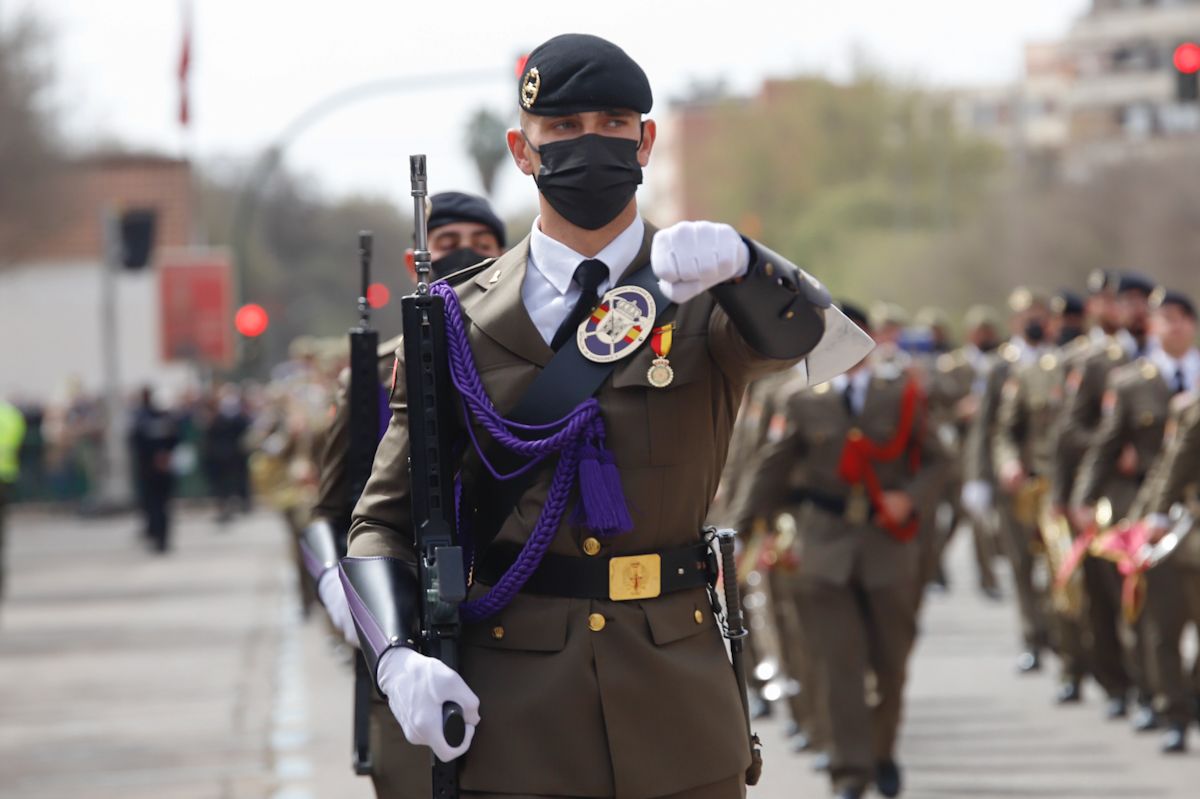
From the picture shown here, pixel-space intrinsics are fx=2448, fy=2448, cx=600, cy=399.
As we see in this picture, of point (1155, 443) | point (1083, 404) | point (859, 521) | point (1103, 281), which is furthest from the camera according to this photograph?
point (1103, 281)

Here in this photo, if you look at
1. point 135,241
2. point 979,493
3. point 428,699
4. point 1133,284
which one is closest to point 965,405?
point 979,493

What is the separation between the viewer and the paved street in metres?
11.0

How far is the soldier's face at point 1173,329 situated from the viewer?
1183 cm

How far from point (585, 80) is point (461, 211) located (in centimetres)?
295

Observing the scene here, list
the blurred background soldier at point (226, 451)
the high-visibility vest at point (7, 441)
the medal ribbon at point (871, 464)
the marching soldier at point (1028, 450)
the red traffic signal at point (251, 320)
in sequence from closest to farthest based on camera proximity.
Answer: the medal ribbon at point (871, 464) < the marching soldier at point (1028, 450) < the high-visibility vest at point (7, 441) < the red traffic signal at point (251, 320) < the blurred background soldier at point (226, 451)

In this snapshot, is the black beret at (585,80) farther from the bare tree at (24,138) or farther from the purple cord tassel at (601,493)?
the bare tree at (24,138)

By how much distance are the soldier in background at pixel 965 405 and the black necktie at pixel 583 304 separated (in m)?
14.9

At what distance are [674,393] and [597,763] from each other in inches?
29.0

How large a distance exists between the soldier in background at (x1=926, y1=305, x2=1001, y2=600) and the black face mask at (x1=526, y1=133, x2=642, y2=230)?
14880 mm

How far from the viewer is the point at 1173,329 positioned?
11.9 metres

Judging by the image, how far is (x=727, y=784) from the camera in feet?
16.1

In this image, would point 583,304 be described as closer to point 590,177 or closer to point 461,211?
point 590,177

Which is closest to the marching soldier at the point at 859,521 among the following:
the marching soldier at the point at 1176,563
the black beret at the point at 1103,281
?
the marching soldier at the point at 1176,563

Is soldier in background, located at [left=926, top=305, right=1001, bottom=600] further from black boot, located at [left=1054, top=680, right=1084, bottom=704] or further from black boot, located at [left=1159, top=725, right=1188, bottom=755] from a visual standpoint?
black boot, located at [left=1159, top=725, right=1188, bottom=755]
